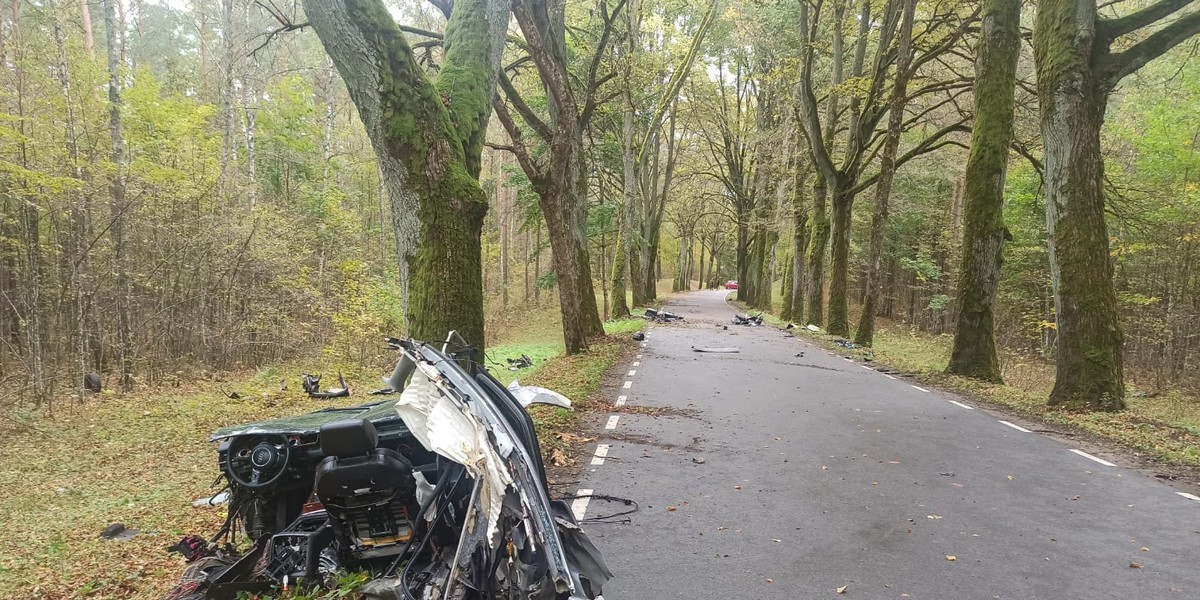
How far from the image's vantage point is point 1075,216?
33.7 feet

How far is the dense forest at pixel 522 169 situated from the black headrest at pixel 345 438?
3.68 m

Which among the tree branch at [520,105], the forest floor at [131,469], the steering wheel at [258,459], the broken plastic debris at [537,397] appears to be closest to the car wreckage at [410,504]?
the steering wheel at [258,459]

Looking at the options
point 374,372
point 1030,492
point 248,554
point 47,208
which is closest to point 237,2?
point 47,208

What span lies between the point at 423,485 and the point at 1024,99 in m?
19.7

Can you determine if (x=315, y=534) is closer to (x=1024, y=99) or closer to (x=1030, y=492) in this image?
(x=1030, y=492)

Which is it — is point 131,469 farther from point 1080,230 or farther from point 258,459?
point 1080,230

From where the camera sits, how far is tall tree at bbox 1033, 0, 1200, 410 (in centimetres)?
997

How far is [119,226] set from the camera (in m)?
13.1

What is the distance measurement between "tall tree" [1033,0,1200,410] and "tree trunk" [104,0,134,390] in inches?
679

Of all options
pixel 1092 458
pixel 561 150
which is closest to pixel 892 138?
pixel 561 150

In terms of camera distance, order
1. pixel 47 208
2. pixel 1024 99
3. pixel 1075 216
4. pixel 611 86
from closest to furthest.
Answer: pixel 1075 216 < pixel 47 208 < pixel 1024 99 < pixel 611 86

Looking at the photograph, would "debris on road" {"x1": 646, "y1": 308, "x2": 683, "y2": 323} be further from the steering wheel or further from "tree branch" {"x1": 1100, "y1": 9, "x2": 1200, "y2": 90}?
the steering wheel

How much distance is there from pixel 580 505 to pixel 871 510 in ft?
8.04

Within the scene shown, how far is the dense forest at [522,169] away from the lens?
797cm
